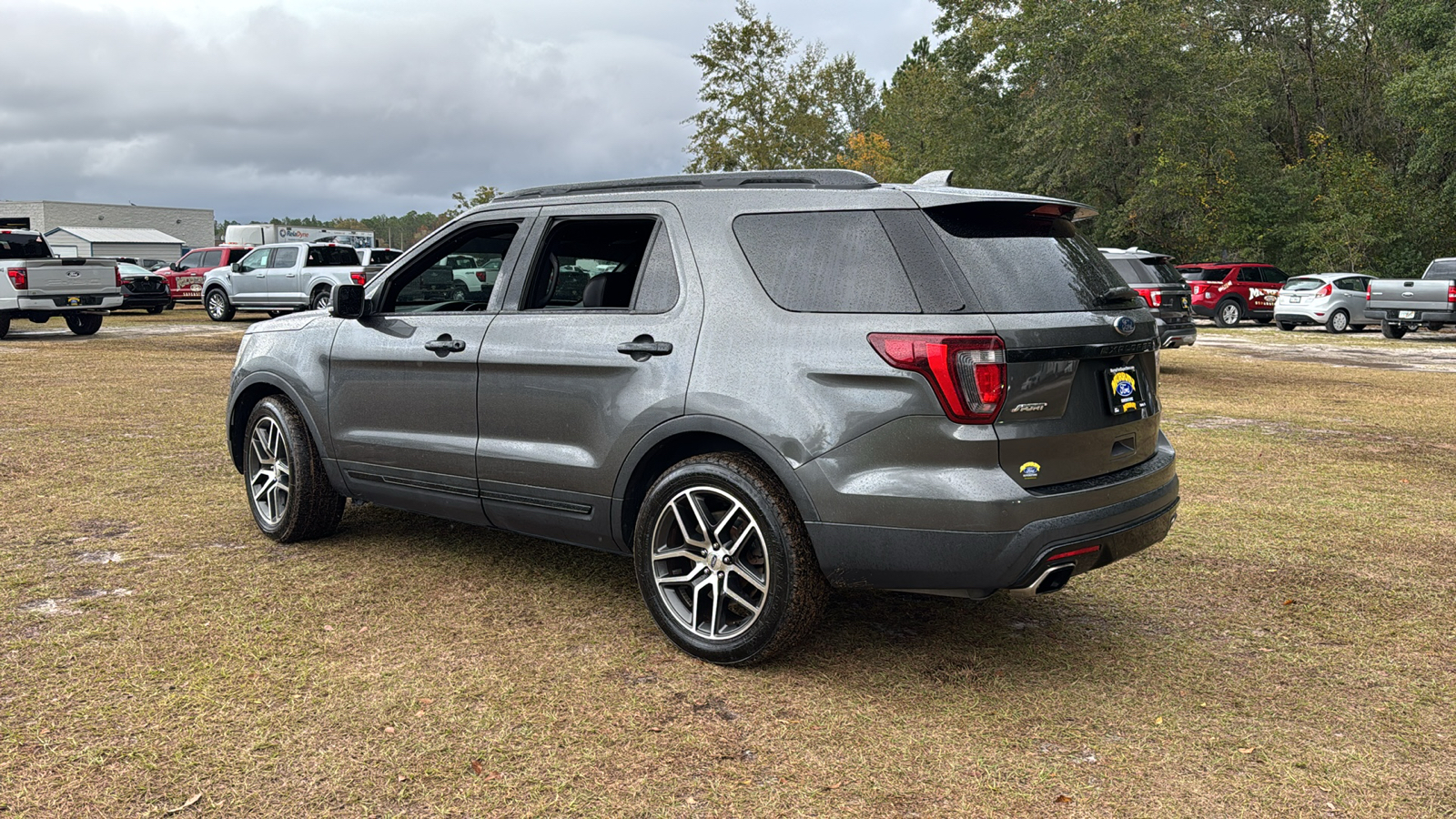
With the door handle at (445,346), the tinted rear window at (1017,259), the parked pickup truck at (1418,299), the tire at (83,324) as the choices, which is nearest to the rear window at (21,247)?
the tire at (83,324)

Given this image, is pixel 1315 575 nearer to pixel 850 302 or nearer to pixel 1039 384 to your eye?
pixel 1039 384

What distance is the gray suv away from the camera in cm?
360

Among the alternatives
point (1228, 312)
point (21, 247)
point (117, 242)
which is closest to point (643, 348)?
point (21, 247)

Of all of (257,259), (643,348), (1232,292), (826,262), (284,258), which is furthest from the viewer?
(1232,292)

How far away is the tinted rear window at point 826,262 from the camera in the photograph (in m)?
3.77

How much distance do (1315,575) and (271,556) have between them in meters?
5.02

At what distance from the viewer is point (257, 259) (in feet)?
89.0

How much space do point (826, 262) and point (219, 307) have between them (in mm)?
27499

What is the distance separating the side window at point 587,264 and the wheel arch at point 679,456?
0.67 metres

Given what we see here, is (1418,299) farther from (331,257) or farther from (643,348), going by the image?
(643,348)

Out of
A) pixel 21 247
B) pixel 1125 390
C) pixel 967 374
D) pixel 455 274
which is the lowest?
pixel 1125 390

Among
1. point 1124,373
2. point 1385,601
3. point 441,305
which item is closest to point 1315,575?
point 1385,601

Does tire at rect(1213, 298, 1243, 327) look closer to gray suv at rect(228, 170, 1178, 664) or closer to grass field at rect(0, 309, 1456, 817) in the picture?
grass field at rect(0, 309, 1456, 817)

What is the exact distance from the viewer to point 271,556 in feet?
17.8
